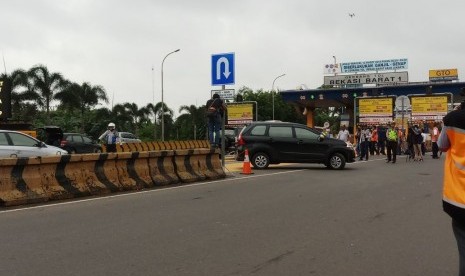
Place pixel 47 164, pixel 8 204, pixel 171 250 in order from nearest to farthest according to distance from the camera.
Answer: pixel 171 250
pixel 8 204
pixel 47 164

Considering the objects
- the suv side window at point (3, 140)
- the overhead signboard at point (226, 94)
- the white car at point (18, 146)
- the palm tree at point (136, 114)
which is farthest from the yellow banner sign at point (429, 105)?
the palm tree at point (136, 114)

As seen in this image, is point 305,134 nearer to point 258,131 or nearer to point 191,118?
point 258,131

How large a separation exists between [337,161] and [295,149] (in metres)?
1.45

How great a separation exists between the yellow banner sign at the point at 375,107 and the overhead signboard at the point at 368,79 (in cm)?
2238

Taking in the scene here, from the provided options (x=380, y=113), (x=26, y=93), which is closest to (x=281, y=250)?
(x=380, y=113)

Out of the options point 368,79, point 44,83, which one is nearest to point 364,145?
point 44,83

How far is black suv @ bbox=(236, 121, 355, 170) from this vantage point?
17.9 metres

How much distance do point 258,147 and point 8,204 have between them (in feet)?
31.4

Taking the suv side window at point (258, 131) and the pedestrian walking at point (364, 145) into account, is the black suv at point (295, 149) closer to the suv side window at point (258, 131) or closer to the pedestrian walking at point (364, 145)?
the suv side window at point (258, 131)

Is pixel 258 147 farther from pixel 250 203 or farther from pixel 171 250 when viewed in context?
pixel 171 250

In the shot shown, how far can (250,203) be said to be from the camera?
9898 mm

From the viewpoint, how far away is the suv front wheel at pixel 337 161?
17859mm

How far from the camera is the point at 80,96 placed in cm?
4766

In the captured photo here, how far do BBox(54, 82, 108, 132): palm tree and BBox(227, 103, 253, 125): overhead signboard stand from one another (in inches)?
599
